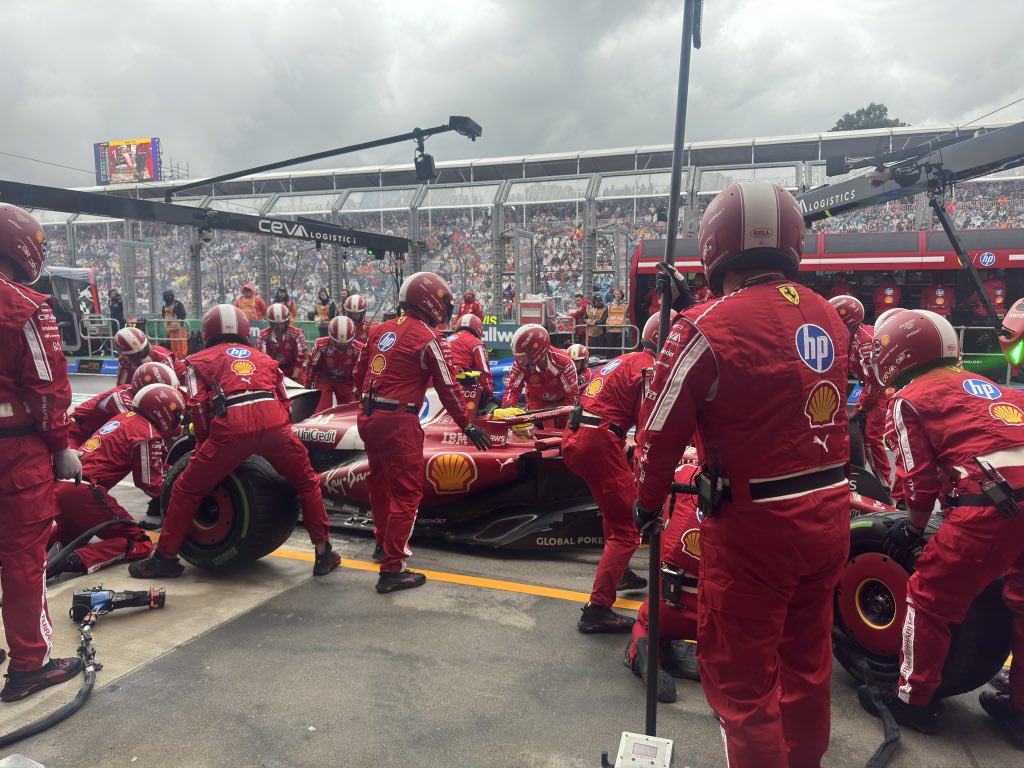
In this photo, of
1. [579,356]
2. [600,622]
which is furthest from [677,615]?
[579,356]

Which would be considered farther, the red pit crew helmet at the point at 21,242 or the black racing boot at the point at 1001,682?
the red pit crew helmet at the point at 21,242

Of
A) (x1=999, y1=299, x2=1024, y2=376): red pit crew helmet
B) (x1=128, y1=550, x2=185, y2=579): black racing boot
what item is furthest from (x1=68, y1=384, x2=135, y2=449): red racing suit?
(x1=999, y1=299, x2=1024, y2=376): red pit crew helmet

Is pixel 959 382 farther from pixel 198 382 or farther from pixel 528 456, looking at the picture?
pixel 198 382

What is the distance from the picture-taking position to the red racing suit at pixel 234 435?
406cm

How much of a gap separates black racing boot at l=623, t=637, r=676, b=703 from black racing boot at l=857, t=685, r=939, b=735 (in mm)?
842

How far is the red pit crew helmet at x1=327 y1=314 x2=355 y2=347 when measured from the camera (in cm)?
846

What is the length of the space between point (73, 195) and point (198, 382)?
726cm

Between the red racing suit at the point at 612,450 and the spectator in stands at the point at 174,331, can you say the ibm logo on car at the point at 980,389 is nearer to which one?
the red racing suit at the point at 612,450

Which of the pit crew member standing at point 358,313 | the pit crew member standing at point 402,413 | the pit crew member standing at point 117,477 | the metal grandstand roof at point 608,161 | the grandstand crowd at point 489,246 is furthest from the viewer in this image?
the metal grandstand roof at point 608,161

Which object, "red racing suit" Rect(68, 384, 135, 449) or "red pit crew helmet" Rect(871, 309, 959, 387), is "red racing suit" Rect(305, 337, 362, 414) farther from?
"red pit crew helmet" Rect(871, 309, 959, 387)

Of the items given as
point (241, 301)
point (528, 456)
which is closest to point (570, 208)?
point (241, 301)

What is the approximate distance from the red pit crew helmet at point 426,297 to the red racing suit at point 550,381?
2.51 meters

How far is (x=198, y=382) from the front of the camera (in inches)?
166

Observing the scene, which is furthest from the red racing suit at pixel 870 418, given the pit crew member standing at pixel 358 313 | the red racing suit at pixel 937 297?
the red racing suit at pixel 937 297
